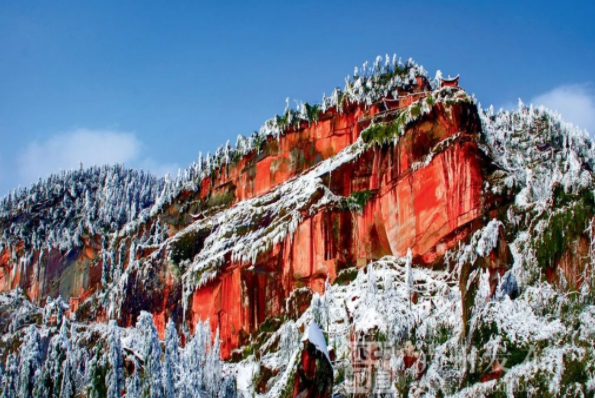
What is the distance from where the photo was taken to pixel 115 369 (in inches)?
2781

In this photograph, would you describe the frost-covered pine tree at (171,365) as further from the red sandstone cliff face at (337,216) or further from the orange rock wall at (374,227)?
the red sandstone cliff face at (337,216)

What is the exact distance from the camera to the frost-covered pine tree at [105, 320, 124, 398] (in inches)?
2729

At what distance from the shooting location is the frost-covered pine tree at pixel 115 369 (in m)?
69.3

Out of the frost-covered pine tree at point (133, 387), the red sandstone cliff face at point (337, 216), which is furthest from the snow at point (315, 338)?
the frost-covered pine tree at point (133, 387)

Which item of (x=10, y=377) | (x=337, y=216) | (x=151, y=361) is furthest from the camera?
(x=10, y=377)

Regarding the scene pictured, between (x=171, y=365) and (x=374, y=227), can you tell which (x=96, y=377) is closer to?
(x=171, y=365)

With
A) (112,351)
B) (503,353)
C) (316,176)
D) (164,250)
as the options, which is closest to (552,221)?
(503,353)

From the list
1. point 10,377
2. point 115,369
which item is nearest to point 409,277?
point 115,369

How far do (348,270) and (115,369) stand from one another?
1882 cm

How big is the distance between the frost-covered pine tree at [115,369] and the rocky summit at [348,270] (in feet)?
0.47

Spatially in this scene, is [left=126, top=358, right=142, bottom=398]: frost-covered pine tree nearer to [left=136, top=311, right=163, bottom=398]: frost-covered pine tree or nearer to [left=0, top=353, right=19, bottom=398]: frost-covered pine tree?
[left=136, top=311, right=163, bottom=398]: frost-covered pine tree

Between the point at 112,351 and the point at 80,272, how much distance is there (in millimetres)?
35071

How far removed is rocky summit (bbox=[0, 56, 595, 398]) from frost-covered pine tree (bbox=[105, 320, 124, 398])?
0.47 feet

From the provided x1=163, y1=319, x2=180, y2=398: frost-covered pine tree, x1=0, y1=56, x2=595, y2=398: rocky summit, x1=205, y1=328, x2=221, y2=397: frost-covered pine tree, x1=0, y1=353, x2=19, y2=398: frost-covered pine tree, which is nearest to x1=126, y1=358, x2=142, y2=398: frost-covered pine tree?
x1=0, y1=56, x2=595, y2=398: rocky summit
